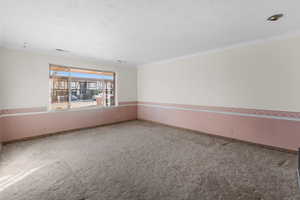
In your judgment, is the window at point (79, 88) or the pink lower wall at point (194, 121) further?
the window at point (79, 88)

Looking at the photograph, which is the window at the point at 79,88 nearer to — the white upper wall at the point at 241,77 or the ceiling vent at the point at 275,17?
the white upper wall at the point at 241,77

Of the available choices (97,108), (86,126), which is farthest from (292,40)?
(86,126)

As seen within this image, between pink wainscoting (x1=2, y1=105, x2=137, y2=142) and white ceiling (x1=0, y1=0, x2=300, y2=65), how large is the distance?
1.80 meters

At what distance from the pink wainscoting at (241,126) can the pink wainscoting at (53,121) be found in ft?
6.70

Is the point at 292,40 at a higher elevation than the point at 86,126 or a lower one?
higher

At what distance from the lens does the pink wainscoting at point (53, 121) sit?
133 inches

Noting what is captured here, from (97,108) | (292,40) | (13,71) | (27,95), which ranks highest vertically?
(292,40)

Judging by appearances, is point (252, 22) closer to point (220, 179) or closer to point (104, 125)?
point (220, 179)

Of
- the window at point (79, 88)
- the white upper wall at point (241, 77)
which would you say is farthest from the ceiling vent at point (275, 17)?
the window at point (79, 88)

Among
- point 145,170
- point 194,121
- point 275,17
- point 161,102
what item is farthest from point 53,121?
point 275,17

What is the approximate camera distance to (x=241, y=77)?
3250 mm

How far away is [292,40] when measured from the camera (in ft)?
8.68

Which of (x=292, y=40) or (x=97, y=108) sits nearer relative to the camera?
(x=292, y=40)

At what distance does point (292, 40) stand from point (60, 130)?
5998 millimetres
